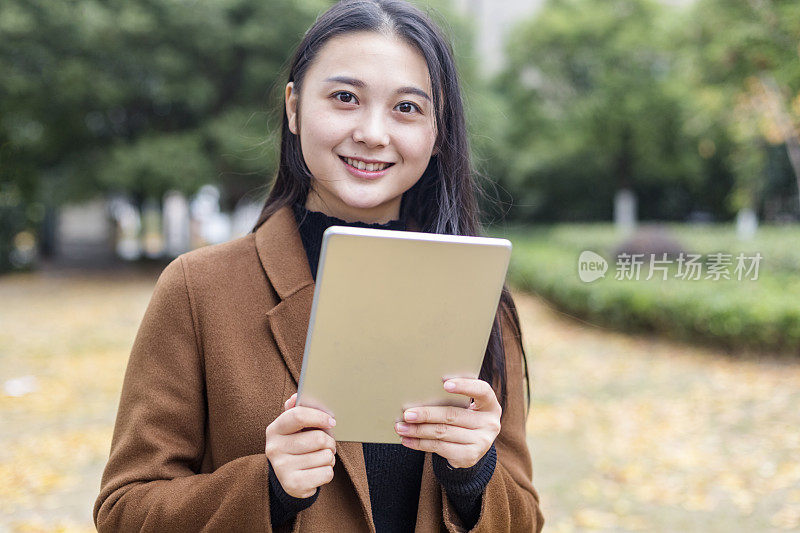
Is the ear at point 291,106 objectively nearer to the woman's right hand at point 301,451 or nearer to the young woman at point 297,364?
the young woman at point 297,364

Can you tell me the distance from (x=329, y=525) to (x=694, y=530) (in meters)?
3.30

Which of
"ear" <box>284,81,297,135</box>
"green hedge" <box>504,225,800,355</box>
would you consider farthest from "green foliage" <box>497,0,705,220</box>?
"ear" <box>284,81,297,135</box>

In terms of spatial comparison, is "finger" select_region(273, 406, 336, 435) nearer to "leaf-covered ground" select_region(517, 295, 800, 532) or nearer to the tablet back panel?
the tablet back panel

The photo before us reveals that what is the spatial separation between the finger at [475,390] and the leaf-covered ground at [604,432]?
3177 mm

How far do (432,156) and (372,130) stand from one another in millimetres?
257

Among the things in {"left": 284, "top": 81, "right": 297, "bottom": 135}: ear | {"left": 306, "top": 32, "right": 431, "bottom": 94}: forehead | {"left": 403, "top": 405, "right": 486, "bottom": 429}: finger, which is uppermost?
{"left": 306, "top": 32, "right": 431, "bottom": 94}: forehead

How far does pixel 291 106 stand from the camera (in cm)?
136

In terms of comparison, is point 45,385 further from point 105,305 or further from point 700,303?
point 700,303

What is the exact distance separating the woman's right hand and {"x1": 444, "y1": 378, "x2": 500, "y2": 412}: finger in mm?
175

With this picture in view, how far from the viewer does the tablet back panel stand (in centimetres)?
92

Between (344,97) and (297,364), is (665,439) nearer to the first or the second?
(297,364)

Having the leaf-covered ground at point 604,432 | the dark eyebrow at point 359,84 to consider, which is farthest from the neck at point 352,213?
A: the leaf-covered ground at point 604,432

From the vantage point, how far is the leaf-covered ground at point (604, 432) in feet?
13.5

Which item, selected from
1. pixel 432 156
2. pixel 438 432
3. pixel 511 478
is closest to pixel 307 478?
pixel 438 432
